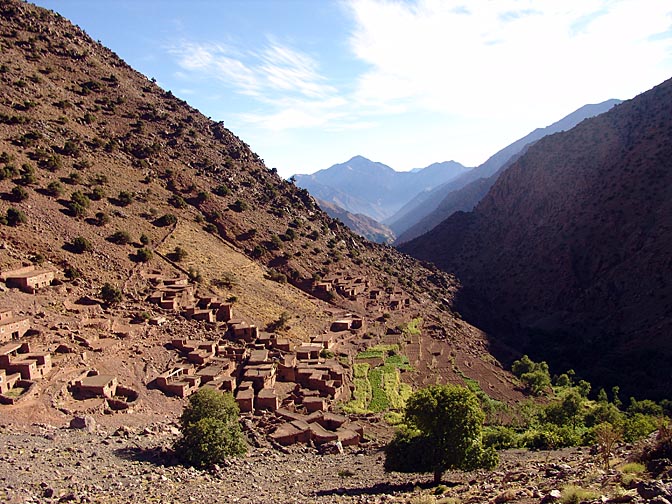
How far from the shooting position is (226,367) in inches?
1065

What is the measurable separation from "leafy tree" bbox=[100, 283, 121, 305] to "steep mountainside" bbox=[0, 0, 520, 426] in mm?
191

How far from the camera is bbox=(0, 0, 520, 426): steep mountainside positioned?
84.7ft

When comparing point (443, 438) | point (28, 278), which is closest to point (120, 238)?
point (28, 278)

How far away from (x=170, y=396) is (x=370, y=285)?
104 ft

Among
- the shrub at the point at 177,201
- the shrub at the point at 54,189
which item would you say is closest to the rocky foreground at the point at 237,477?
the shrub at the point at 54,189

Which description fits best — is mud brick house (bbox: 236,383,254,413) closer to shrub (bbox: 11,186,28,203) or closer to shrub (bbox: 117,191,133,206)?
shrub (bbox: 11,186,28,203)

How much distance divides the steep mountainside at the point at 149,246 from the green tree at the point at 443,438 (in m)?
10.6

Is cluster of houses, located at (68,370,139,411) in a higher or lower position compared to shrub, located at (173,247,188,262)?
lower

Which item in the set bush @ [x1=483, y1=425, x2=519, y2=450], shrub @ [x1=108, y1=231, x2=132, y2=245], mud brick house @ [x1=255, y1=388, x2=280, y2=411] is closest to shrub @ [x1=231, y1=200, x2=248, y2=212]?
shrub @ [x1=108, y1=231, x2=132, y2=245]

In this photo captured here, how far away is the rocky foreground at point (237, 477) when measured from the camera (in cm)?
1248

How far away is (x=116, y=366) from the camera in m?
23.9

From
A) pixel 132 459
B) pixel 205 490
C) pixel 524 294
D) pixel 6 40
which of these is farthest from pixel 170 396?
pixel 524 294

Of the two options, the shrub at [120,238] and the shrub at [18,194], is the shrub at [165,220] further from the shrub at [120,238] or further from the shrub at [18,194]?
the shrub at [18,194]

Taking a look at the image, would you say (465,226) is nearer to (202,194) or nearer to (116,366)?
(202,194)
